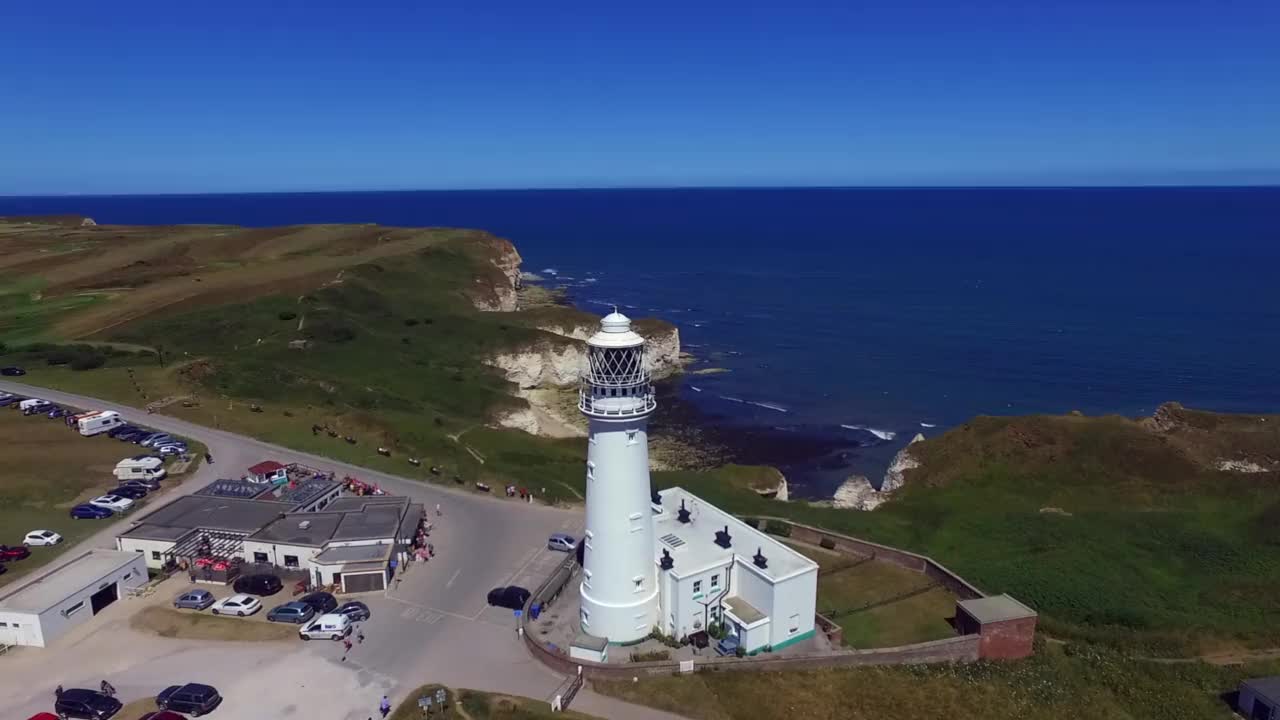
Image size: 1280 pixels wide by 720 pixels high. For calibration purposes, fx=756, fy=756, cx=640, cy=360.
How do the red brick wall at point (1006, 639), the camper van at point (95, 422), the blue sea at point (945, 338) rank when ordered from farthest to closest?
the blue sea at point (945, 338)
the camper van at point (95, 422)
the red brick wall at point (1006, 639)

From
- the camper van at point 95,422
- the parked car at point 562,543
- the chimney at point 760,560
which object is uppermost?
the chimney at point 760,560

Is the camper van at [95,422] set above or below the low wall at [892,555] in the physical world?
above

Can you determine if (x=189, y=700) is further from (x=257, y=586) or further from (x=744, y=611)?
(x=744, y=611)

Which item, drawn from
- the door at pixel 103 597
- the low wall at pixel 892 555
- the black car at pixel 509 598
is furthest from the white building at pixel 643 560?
the door at pixel 103 597

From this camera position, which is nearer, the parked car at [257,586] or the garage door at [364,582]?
the parked car at [257,586]

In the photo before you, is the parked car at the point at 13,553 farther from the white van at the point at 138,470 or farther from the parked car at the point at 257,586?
the parked car at the point at 257,586

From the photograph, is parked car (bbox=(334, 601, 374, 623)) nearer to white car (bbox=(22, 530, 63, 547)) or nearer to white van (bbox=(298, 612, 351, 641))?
white van (bbox=(298, 612, 351, 641))

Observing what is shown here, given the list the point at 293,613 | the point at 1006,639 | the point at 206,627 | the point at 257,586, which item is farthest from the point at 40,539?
the point at 1006,639
